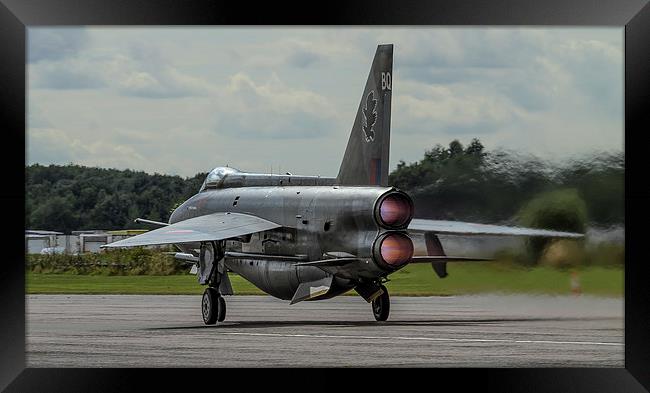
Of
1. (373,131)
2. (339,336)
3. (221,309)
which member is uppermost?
(373,131)

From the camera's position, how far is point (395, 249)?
20.4 m

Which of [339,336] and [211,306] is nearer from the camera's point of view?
[339,336]

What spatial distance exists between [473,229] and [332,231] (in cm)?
280

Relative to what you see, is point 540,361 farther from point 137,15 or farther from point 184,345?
point 137,15

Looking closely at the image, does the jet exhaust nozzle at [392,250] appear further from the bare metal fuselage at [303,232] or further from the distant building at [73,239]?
the distant building at [73,239]

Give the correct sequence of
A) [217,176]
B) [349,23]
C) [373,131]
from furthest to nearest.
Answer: [217,176] < [373,131] < [349,23]

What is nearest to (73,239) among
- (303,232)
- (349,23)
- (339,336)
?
(303,232)

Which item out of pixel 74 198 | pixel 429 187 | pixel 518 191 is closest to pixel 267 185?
pixel 429 187

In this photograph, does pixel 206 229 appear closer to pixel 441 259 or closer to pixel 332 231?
pixel 332 231

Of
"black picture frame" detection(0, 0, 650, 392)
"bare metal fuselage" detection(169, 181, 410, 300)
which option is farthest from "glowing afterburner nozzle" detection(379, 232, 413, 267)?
"black picture frame" detection(0, 0, 650, 392)

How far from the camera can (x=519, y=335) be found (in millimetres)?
19875

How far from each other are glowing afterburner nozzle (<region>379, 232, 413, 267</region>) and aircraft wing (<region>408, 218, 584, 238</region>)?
229 cm

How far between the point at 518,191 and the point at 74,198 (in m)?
27.4

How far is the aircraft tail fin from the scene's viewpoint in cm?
2161
